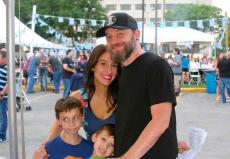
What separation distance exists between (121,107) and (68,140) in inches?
24.4

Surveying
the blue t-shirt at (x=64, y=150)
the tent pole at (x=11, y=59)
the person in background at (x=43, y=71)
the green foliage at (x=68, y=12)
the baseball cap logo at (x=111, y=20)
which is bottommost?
the person in background at (x=43, y=71)

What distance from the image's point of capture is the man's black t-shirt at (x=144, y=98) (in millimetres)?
2303

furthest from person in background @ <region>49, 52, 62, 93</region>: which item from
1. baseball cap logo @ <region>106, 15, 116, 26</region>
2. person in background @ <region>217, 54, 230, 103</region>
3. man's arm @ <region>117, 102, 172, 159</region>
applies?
man's arm @ <region>117, 102, 172, 159</region>

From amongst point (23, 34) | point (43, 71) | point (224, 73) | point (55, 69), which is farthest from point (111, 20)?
point (43, 71)

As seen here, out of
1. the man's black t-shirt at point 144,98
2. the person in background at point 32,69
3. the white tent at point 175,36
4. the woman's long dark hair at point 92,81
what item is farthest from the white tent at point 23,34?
the man's black t-shirt at point 144,98

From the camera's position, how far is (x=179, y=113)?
39.6ft

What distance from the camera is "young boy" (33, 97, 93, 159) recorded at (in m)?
2.92

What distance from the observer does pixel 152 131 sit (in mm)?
2242

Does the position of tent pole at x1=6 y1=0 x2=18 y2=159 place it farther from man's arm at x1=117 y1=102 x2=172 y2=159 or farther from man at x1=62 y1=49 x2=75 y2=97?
man at x1=62 y1=49 x2=75 y2=97

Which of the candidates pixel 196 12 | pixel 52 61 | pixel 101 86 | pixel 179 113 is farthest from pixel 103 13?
pixel 101 86

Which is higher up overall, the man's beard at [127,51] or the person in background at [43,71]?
the man's beard at [127,51]

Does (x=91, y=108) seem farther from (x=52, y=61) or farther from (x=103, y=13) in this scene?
(x=103, y=13)

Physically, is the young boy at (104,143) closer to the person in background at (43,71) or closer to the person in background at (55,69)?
the person in background at (55,69)

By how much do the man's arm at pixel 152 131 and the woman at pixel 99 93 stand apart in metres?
0.71
